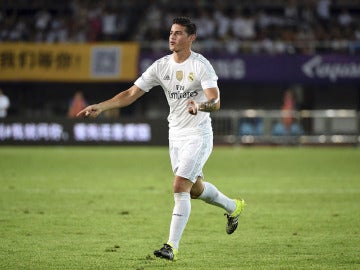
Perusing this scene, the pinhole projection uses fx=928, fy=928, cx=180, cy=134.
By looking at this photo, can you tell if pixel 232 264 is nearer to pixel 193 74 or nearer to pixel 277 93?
pixel 193 74

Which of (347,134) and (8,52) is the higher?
(8,52)

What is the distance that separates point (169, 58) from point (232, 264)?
88.9 inches

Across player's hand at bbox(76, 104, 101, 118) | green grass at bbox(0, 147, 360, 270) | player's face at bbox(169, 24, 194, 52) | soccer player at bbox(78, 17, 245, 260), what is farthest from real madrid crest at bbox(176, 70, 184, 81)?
green grass at bbox(0, 147, 360, 270)

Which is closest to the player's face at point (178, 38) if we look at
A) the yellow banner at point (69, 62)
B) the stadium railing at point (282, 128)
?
the stadium railing at point (282, 128)

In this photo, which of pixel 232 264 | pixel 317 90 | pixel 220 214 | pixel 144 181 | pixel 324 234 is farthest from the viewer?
pixel 317 90

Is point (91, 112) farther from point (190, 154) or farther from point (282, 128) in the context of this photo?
point (282, 128)

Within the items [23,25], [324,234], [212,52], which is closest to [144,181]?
[324,234]

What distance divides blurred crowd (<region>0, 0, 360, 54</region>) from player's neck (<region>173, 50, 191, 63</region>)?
24616 mm

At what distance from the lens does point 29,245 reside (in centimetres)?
976

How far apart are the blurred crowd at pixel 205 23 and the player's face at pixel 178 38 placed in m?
24.7

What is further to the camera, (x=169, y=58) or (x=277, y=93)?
(x=277, y=93)

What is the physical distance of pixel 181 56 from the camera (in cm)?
934

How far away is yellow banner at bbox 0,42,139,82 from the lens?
112ft

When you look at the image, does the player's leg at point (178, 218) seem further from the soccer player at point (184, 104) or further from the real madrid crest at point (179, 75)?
the real madrid crest at point (179, 75)
